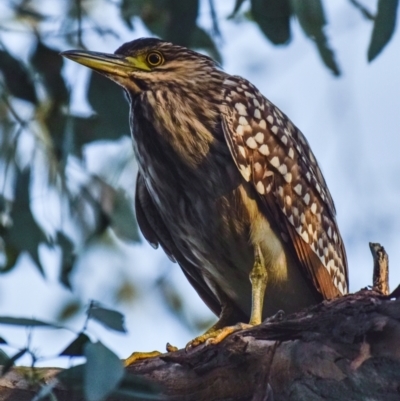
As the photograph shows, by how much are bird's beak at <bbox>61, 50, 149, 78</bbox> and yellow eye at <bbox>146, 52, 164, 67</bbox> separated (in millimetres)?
36

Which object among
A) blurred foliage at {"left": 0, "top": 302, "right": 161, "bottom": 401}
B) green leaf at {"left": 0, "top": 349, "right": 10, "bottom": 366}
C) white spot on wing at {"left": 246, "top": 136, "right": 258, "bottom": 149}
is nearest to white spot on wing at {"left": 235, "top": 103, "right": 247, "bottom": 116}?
white spot on wing at {"left": 246, "top": 136, "right": 258, "bottom": 149}

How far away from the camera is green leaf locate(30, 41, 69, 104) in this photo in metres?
3.08

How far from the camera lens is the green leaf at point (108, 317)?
1937mm

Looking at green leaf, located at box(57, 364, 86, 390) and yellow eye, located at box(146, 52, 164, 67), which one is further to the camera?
yellow eye, located at box(146, 52, 164, 67)

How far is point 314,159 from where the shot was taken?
400 centimetres

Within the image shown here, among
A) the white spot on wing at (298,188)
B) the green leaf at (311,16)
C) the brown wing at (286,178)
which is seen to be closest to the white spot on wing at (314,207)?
the brown wing at (286,178)

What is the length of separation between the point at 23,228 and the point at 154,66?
114 centimetres

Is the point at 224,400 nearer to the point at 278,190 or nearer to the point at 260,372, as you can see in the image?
the point at 260,372

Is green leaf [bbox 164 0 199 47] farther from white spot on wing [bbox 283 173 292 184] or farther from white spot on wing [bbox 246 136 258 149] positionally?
white spot on wing [bbox 283 173 292 184]

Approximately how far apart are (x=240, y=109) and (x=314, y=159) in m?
0.58

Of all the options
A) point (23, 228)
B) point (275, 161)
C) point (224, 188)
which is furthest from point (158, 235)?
point (23, 228)

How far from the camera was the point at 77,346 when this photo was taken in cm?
200

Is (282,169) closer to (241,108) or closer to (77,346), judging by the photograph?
(241,108)

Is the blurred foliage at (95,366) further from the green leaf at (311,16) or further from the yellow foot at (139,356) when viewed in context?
the green leaf at (311,16)
